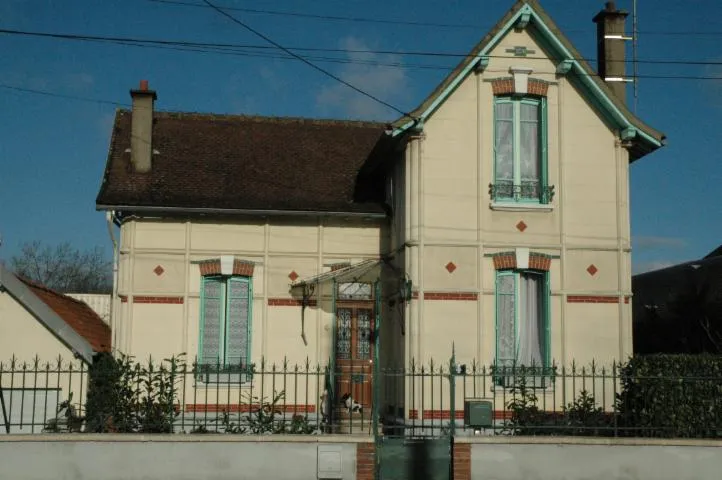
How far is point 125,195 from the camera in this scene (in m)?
17.2

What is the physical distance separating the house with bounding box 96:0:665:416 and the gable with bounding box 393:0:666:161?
0.10ft

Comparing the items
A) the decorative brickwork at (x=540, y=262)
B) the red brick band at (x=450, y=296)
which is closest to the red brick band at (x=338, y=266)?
the red brick band at (x=450, y=296)

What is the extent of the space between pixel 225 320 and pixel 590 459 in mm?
7616

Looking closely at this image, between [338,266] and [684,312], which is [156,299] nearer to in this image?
[338,266]

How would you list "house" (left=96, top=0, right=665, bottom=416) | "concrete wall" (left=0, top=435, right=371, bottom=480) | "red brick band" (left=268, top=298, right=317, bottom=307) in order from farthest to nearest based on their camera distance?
"red brick band" (left=268, top=298, right=317, bottom=307) → "house" (left=96, top=0, right=665, bottom=416) → "concrete wall" (left=0, top=435, right=371, bottom=480)

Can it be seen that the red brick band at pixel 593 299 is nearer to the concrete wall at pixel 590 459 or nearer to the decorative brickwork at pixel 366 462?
the concrete wall at pixel 590 459

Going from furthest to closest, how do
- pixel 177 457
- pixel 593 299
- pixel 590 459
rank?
pixel 593 299
pixel 590 459
pixel 177 457

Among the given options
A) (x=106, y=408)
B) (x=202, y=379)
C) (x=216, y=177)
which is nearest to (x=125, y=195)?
(x=216, y=177)

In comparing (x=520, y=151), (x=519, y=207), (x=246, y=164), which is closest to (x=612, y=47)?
(x=520, y=151)

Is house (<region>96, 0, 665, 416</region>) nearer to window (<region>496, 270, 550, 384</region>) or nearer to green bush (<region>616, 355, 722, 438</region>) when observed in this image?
window (<region>496, 270, 550, 384</region>)

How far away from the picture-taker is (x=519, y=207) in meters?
16.2

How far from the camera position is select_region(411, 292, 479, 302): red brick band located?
52.0ft

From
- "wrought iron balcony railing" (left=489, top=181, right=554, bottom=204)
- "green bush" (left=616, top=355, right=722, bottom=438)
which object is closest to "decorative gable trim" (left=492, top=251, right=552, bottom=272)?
"wrought iron balcony railing" (left=489, top=181, right=554, bottom=204)

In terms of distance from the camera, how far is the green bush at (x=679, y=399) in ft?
42.8
